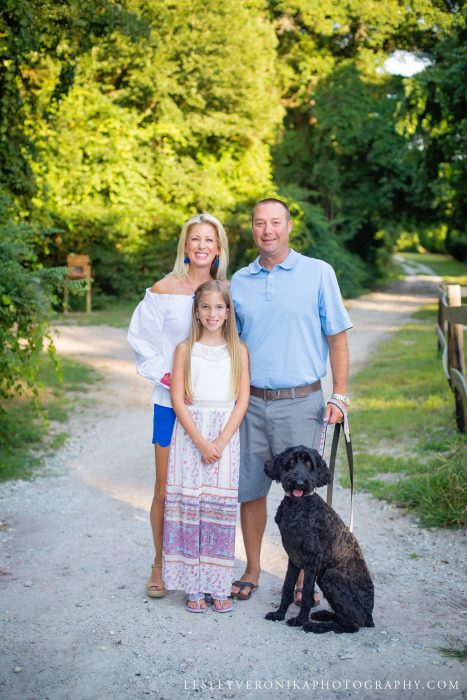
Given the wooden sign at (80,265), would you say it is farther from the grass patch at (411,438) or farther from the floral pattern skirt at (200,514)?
the floral pattern skirt at (200,514)

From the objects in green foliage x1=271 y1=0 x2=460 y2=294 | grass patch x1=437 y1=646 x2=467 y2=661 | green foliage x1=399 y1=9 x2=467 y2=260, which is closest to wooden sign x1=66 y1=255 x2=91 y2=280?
green foliage x1=399 y1=9 x2=467 y2=260

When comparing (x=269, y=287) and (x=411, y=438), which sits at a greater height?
(x=269, y=287)

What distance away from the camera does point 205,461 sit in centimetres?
437

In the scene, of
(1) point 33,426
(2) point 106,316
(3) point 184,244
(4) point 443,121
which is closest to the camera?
(3) point 184,244

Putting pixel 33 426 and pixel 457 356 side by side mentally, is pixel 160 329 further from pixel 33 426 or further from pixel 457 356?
pixel 33 426

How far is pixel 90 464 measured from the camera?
7664 millimetres

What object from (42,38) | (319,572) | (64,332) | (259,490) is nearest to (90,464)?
(259,490)

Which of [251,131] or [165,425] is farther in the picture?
[251,131]

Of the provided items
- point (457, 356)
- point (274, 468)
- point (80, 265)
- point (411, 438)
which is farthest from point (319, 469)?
point (80, 265)

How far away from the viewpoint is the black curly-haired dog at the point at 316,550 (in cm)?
406

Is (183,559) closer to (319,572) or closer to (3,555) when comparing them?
(319,572)

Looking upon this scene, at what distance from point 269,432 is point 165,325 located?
2.86ft

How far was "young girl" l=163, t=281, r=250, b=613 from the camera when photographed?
4379 mm

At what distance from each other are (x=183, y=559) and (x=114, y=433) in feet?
15.1
